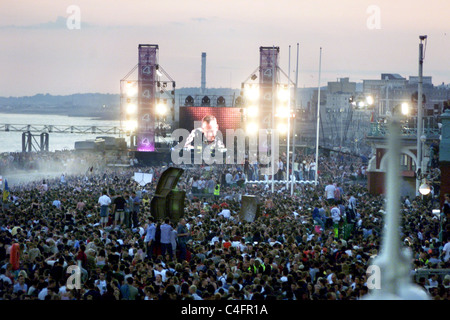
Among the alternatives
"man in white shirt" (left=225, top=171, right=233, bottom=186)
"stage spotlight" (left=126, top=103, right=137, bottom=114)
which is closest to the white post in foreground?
"man in white shirt" (left=225, top=171, right=233, bottom=186)

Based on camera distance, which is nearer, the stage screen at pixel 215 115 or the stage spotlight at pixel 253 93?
the stage spotlight at pixel 253 93

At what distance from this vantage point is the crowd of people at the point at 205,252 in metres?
11.7

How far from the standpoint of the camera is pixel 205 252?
15.7m

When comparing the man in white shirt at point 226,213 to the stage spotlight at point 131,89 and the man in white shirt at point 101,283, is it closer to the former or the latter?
the man in white shirt at point 101,283

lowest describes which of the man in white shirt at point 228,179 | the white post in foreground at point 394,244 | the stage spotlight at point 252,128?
the man in white shirt at point 228,179

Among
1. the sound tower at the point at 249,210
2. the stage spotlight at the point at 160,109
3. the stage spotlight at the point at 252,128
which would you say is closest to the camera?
the sound tower at the point at 249,210

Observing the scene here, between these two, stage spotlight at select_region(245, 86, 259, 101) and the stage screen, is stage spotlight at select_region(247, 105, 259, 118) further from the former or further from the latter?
the stage screen

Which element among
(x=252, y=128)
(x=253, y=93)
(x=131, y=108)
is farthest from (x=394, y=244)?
(x=253, y=93)

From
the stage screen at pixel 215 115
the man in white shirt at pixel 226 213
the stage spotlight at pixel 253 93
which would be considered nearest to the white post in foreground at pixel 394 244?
the man in white shirt at pixel 226 213

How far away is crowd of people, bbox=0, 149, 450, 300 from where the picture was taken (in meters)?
11.7
